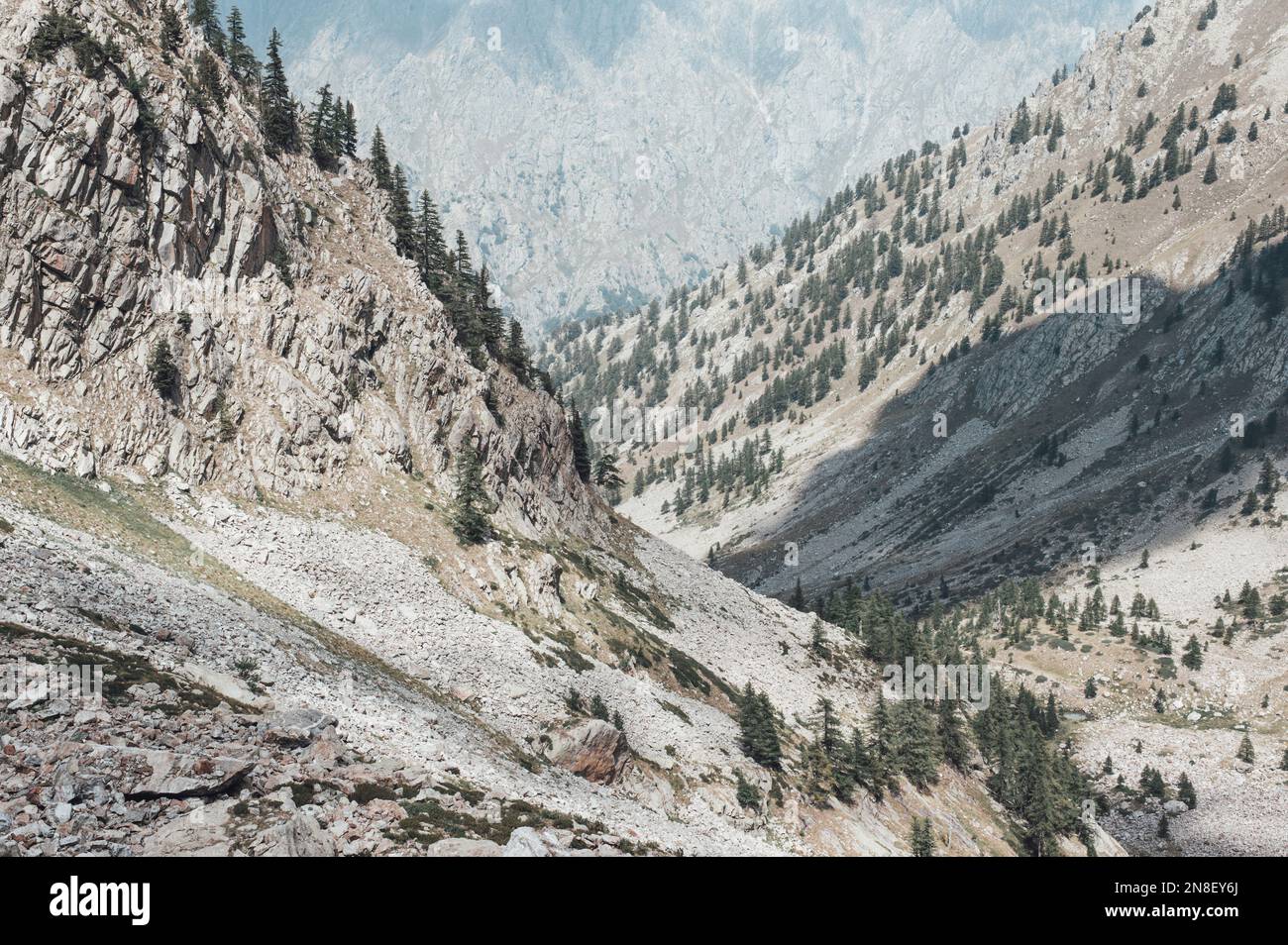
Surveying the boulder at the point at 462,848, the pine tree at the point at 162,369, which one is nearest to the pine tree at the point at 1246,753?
the boulder at the point at 462,848

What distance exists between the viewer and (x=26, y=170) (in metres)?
46.7

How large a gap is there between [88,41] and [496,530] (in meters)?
38.8

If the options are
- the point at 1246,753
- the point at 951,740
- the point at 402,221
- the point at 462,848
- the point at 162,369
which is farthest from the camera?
the point at 1246,753

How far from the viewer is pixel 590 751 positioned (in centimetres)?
4116

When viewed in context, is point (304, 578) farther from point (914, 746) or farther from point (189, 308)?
point (914, 746)

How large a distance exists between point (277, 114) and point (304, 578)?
47.6m

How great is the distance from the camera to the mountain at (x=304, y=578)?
2303 centimetres

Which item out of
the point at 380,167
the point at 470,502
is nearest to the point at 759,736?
the point at 470,502

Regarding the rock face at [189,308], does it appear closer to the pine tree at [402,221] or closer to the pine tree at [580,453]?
the pine tree at [402,221]

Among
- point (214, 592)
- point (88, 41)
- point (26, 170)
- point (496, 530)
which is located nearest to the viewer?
point (214, 592)

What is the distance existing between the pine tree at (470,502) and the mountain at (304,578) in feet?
1.16

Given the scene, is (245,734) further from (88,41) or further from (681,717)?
(88,41)
